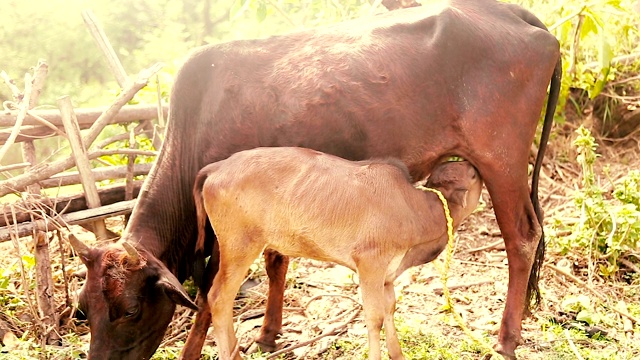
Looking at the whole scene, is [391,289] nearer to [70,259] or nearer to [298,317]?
[298,317]

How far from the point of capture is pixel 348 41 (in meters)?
4.16

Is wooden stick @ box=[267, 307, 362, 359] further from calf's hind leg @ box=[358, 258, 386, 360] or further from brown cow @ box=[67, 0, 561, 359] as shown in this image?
calf's hind leg @ box=[358, 258, 386, 360]

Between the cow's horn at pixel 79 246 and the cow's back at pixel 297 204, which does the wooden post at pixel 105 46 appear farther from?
the cow's back at pixel 297 204

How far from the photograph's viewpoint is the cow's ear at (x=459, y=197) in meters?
4.03

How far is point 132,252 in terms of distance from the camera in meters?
3.59

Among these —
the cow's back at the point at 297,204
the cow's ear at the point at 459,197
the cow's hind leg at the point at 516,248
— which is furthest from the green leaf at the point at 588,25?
the cow's back at the point at 297,204

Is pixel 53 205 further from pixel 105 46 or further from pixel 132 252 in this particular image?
pixel 105 46

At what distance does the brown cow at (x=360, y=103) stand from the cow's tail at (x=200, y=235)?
10cm

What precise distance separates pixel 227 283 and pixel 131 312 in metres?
0.51

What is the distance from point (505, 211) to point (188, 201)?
191 cm

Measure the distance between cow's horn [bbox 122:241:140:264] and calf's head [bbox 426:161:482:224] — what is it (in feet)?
5.58

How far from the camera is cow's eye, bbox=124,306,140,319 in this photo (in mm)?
3684

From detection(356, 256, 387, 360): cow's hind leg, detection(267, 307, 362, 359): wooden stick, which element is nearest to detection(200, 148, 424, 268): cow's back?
detection(356, 256, 387, 360): cow's hind leg

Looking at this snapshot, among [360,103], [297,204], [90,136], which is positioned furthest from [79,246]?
[360,103]
